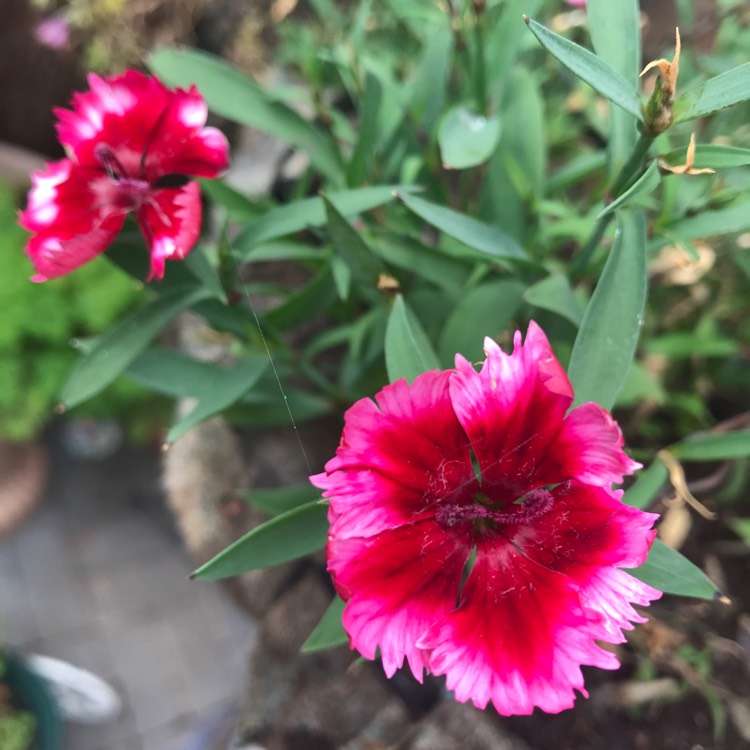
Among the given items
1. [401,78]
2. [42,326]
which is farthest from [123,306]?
[401,78]

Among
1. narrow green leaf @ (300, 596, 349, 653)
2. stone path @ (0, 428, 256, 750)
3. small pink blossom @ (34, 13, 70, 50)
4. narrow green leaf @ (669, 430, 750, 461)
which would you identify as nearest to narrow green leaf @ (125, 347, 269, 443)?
narrow green leaf @ (300, 596, 349, 653)

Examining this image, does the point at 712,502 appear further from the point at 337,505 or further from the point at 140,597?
the point at 140,597

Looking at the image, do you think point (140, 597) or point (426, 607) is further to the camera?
point (140, 597)

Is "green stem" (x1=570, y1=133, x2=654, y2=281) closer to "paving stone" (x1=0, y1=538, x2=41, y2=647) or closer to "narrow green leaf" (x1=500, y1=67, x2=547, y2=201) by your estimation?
"narrow green leaf" (x1=500, y1=67, x2=547, y2=201)

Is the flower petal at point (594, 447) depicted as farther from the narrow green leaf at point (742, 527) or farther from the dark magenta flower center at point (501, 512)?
the narrow green leaf at point (742, 527)

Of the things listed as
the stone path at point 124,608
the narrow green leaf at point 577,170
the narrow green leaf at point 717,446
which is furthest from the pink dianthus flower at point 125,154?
the stone path at point 124,608

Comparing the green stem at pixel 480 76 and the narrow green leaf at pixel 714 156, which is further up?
the narrow green leaf at pixel 714 156
